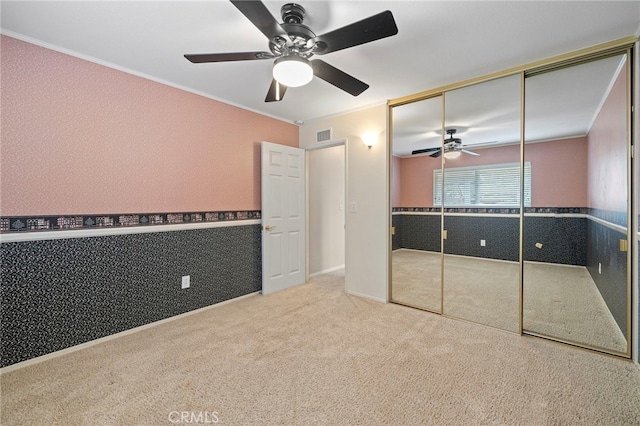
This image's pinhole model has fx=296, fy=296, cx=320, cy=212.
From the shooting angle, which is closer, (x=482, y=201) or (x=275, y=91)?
(x=275, y=91)

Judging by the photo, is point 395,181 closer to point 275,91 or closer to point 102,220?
point 275,91

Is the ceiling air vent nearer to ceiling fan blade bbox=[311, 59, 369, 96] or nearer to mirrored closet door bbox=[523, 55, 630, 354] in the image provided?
ceiling fan blade bbox=[311, 59, 369, 96]

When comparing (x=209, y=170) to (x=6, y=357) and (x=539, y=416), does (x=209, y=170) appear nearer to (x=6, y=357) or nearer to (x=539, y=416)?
(x=6, y=357)

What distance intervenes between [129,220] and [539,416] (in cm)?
338

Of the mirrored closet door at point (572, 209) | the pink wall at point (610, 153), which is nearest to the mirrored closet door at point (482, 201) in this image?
the mirrored closet door at point (572, 209)

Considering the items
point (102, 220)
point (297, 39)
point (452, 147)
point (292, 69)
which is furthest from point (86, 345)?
point (452, 147)

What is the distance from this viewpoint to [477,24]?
2025 mm

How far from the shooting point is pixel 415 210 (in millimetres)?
3471

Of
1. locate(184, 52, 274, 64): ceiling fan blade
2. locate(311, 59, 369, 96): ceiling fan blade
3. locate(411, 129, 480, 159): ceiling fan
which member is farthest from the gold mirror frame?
locate(184, 52, 274, 64): ceiling fan blade

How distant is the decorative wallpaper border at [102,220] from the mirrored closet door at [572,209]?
3213 millimetres

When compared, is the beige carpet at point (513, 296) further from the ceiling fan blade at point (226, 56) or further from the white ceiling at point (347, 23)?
the ceiling fan blade at point (226, 56)

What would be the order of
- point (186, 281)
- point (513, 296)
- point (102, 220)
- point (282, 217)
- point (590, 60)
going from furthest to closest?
point (282, 217) → point (186, 281) → point (513, 296) → point (102, 220) → point (590, 60)

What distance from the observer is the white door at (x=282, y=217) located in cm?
387

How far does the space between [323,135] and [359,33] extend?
2.48 m
